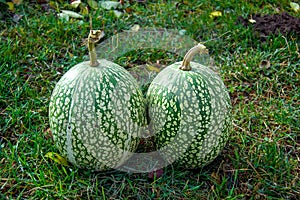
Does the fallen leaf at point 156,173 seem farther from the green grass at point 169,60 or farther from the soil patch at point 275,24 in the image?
the soil patch at point 275,24

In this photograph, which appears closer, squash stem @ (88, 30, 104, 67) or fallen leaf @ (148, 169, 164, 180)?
squash stem @ (88, 30, 104, 67)

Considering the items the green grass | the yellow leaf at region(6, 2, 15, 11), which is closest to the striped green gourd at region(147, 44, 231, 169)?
the green grass

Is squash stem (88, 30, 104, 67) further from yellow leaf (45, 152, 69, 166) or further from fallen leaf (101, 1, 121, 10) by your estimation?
fallen leaf (101, 1, 121, 10)

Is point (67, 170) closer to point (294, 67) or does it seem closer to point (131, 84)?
point (131, 84)

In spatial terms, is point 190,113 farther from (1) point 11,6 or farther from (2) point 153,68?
(1) point 11,6

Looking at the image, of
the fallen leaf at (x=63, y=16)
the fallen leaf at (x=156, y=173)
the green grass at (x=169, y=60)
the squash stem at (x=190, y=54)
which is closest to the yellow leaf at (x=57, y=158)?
the green grass at (x=169, y=60)

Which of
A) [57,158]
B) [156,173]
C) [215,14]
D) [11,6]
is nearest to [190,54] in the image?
[156,173]

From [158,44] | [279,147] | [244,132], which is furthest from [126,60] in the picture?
[279,147]
